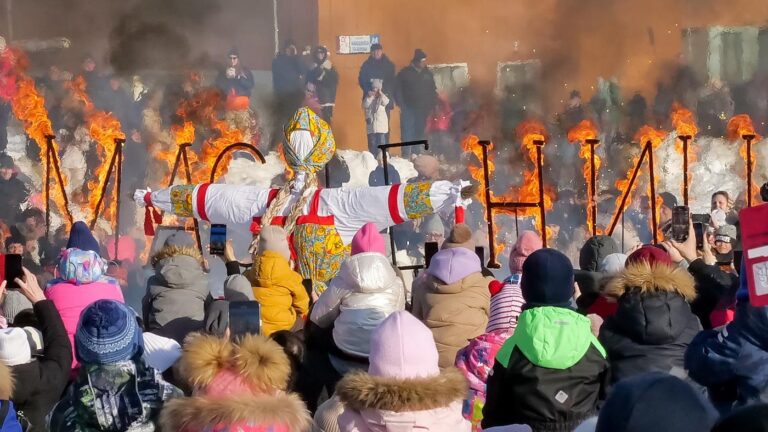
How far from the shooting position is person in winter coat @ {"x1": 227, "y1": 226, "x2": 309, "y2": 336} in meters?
5.35

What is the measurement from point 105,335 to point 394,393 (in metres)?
0.96

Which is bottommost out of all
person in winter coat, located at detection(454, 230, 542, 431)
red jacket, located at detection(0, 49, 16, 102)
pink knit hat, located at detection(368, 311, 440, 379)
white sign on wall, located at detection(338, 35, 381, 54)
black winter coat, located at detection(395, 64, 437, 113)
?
person in winter coat, located at detection(454, 230, 542, 431)

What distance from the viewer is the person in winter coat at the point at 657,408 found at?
1.94 meters

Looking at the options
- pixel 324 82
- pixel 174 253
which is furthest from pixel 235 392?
pixel 324 82

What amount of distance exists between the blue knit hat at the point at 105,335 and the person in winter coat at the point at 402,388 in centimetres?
72

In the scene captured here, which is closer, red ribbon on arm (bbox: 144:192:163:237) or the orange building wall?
red ribbon on arm (bbox: 144:192:163:237)

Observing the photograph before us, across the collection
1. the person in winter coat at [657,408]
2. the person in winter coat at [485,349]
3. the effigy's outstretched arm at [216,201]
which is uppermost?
the effigy's outstretched arm at [216,201]

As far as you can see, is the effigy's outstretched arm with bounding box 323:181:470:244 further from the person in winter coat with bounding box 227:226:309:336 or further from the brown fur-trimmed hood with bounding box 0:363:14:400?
the brown fur-trimmed hood with bounding box 0:363:14:400

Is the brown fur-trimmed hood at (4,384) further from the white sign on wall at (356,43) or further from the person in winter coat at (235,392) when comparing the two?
the white sign on wall at (356,43)

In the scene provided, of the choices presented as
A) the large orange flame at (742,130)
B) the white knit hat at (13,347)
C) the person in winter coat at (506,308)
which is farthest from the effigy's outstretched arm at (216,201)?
the large orange flame at (742,130)

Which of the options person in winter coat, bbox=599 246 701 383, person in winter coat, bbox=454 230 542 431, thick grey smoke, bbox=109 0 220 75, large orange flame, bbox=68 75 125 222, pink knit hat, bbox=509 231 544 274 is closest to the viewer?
person in winter coat, bbox=599 246 701 383

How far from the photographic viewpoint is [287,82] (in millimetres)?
15516

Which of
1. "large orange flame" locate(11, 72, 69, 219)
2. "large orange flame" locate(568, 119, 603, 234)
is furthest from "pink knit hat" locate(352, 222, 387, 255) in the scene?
"large orange flame" locate(11, 72, 69, 219)

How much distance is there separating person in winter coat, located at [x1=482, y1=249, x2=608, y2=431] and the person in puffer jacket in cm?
102
